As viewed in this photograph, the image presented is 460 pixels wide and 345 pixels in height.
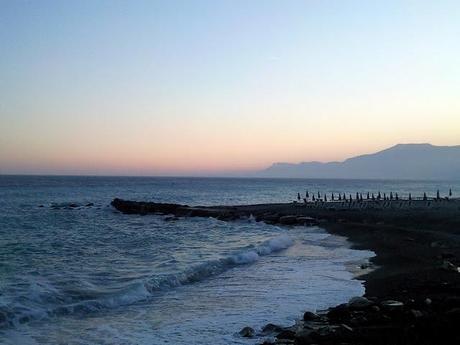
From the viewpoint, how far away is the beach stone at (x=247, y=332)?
9.52m

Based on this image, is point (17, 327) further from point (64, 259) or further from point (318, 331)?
point (64, 259)

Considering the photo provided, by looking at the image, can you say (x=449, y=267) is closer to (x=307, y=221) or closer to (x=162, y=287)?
(x=162, y=287)

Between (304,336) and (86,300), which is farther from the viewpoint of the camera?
(86,300)

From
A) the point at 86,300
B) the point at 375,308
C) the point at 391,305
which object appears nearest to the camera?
the point at 375,308

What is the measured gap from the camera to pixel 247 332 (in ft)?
31.4

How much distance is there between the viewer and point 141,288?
1426cm

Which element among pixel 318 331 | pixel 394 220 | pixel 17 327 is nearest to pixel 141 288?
pixel 17 327

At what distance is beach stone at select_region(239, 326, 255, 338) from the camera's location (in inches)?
375

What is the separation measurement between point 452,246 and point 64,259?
15723mm

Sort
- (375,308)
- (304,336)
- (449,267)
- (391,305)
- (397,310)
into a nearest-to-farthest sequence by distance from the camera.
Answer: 1. (304,336)
2. (397,310)
3. (375,308)
4. (391,305)
5. (449,267)

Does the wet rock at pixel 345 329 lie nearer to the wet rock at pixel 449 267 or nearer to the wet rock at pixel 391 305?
the wet rock at pixel 391 305

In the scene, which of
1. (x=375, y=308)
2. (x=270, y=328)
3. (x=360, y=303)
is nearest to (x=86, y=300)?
(x=270, y=328)

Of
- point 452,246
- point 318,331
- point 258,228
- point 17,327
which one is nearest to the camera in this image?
point 318,331

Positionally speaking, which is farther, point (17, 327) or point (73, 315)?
point (73, 315)
